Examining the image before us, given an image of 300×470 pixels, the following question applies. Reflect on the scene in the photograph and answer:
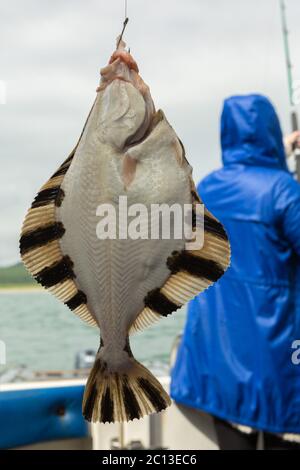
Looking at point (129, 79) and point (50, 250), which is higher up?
point (129, 79)

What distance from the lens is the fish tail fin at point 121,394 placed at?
1.51 m

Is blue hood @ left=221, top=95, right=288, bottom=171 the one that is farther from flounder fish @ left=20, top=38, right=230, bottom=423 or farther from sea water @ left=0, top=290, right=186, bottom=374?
sea water @ left=0, top=290, right=186, bottom=374

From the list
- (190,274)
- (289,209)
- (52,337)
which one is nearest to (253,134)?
(289,209)

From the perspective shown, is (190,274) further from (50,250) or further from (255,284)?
(255,284)

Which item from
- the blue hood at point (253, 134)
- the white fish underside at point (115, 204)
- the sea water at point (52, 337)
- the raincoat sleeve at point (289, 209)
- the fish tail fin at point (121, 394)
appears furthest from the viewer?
the sea water at point (52, 337)

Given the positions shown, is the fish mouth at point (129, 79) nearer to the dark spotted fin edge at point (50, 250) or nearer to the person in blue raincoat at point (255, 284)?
the dark spotted fin edge at point (50, 250)

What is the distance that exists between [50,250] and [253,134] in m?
2.33

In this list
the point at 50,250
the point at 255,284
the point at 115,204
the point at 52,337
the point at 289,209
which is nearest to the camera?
the point at 115,204

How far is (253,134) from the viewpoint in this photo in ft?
12.0

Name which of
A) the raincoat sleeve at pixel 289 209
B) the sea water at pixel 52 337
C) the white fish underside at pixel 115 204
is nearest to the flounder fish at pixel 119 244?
the white fish underside at pixel 115 204

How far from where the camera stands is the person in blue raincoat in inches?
138

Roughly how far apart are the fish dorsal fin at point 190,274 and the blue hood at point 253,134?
7.24ft

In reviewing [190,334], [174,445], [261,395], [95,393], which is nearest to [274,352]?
[261,395]

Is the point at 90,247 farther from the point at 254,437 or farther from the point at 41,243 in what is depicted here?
the point at 254,437
